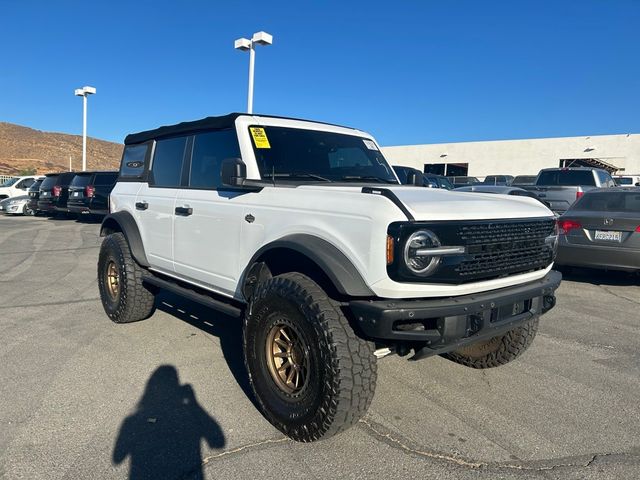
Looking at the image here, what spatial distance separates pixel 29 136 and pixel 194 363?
3588 inches

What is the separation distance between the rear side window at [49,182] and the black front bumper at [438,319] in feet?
62.9

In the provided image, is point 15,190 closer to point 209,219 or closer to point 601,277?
point 209,219

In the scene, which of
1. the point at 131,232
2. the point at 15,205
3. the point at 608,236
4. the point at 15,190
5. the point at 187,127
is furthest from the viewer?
the point at 15,190

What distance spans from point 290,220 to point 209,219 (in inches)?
41.0

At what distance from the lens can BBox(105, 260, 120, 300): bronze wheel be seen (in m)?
5.35

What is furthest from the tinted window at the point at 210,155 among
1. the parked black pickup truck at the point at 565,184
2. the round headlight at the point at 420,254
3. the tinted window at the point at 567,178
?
the tinted window at the point at 567,178

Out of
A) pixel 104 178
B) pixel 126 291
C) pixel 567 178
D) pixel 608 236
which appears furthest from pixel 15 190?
pixel 608 236

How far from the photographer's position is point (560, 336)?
5121 mm

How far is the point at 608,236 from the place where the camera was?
23.6ft

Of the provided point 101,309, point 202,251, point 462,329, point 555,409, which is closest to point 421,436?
point 462,329

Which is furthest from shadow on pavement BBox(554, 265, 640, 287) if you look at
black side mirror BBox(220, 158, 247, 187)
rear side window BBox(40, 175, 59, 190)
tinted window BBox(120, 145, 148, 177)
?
rear side window BBox(40, 175, 59, 190)

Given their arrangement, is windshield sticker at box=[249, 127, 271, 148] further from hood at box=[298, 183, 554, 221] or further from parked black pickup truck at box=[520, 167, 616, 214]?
parked black pickup truck at box=[520, 167, 616, 214]

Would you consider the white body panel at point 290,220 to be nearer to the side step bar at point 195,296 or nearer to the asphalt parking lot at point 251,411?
the side step bar at point 195,296

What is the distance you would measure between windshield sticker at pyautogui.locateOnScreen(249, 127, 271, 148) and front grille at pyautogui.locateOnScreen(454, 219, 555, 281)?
180cm
